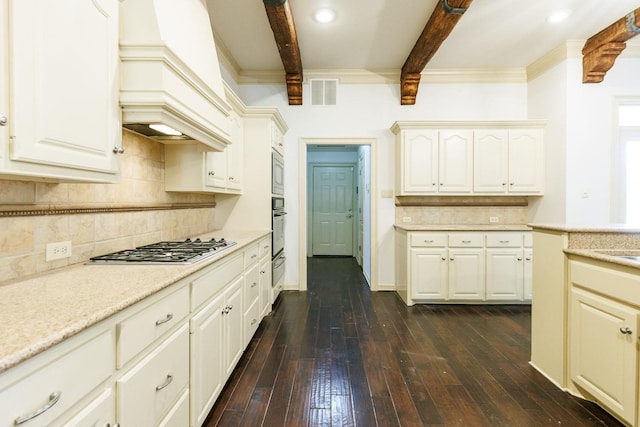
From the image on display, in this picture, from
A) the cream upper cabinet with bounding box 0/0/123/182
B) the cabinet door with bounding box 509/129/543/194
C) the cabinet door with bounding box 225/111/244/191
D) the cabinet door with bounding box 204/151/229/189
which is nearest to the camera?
the cream upper cabinet with bounding box 0/0/123/182

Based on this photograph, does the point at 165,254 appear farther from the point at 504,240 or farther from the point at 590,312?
the point at 504,240

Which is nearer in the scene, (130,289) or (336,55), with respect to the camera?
(130,289)

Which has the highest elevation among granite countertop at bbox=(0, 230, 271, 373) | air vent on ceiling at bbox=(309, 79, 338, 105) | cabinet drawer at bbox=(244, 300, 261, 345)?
air vent on ceiling at bbox=(309, 79, 338, 105)

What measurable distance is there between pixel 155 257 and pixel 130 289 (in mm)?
542

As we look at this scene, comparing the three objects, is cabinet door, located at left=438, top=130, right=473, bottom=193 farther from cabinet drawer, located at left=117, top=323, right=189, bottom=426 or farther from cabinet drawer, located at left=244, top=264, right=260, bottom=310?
cabinet drawer, located at left=117, top=323, right=189, bottom=426

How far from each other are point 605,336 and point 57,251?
2817mm

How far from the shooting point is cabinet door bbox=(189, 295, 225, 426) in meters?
1.46

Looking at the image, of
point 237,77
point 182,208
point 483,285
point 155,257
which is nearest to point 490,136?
point 483,285

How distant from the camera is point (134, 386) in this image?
1026 millimetres

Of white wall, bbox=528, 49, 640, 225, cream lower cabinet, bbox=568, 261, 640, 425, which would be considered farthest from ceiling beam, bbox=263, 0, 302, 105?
white wall, bbox=528, 49, 640, 225

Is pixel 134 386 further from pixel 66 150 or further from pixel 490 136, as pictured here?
pixel 490 136

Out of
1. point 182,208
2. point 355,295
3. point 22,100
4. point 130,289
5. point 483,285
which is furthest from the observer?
point 355,295

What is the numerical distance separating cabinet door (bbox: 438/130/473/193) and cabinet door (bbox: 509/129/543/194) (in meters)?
0.50

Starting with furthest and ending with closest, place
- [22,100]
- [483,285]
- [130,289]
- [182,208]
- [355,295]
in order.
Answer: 1. [355,295]
2. [483,285]
3. [182,208]
4. [130,289]
5. [22,100]
